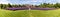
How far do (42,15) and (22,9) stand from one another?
0.57 feet

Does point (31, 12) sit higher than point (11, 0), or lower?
lower

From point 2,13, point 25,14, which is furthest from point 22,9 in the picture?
point 2,13

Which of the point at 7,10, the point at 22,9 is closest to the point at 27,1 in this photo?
the point at 22,9

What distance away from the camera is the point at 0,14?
1163 mm

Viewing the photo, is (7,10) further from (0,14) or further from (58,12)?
(58,12)

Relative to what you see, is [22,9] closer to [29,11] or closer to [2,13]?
[29,11]

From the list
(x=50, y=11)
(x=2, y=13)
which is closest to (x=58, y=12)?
(x=50, y=11)

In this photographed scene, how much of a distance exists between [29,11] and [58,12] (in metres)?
0.24

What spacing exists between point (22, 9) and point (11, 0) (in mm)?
123

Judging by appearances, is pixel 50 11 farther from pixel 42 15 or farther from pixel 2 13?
pixel 2 13

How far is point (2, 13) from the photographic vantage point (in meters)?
1.17

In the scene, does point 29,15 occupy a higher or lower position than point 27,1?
lower

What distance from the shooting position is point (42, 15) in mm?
1169

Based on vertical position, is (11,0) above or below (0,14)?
above
